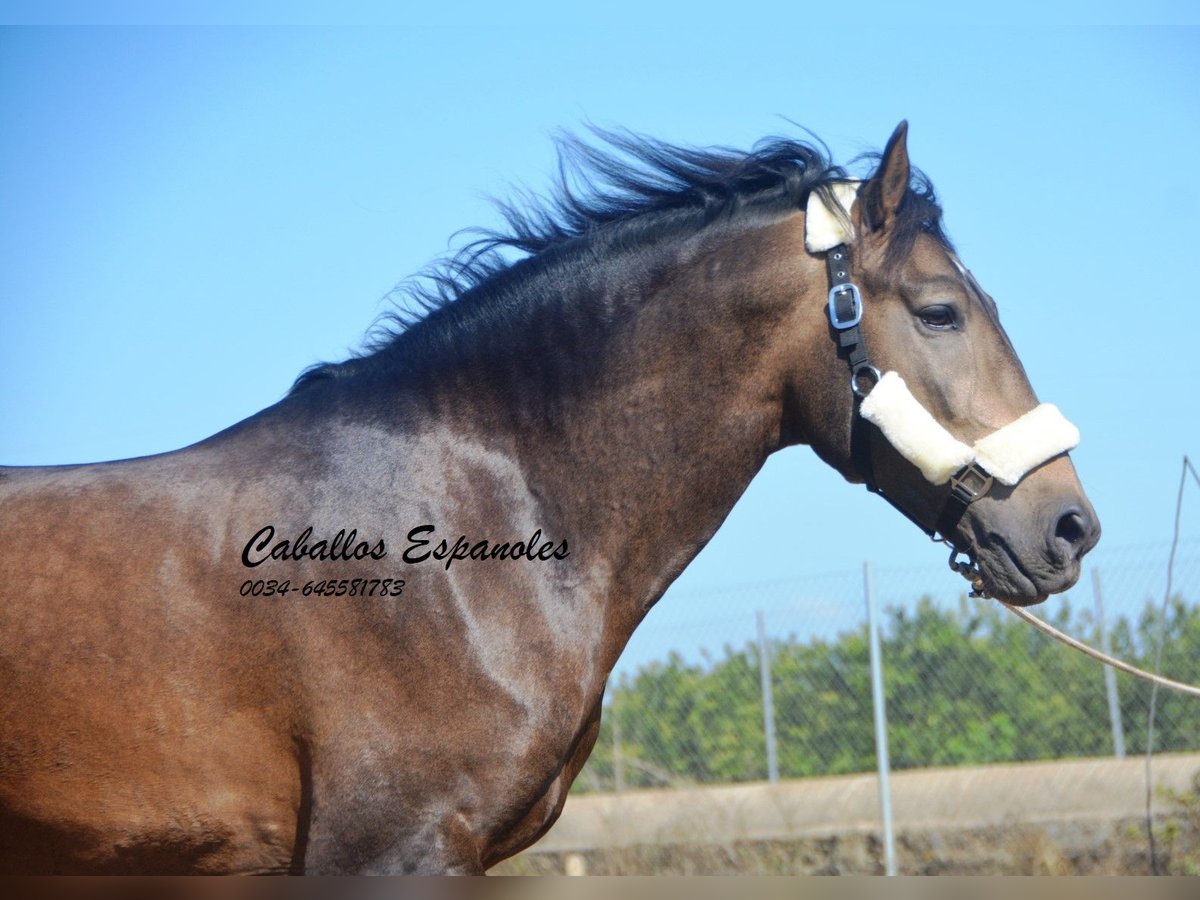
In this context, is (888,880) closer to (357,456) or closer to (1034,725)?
(357,456)

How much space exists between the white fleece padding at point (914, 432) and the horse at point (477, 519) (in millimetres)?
11

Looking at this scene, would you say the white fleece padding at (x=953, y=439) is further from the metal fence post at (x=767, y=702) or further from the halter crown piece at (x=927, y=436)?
the metal fence post at (x=767, y=702)

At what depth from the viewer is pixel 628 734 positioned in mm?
10383

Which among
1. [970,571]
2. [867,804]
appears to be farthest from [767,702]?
[970,571]

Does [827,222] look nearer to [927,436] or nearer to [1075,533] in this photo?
[927,436]

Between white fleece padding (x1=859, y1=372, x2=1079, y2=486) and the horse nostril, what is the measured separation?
153mm

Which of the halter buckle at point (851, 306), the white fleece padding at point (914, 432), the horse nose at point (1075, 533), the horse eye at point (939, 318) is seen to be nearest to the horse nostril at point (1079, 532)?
the horse nose at point (1075, 533)

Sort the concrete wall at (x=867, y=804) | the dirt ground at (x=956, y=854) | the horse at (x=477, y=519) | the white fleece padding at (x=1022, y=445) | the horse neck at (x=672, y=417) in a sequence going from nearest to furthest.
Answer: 1. the horse at (x=477, y=519)
2. the white fleece padding at (x=1022, y=445)
3. the horse neck at (x=672, y=417)
4. the dirt ground at (x=956, y=854)
5. the concrete wall at (x=867, y=804)

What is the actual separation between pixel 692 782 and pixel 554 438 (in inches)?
290

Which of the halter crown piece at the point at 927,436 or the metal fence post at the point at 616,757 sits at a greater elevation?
the halter crown piece at the point at 927,436

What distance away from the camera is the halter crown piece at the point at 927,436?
111 inches

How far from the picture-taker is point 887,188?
3062mm

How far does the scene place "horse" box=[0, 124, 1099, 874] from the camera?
2.59 m

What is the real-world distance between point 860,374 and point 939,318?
0.26 m
